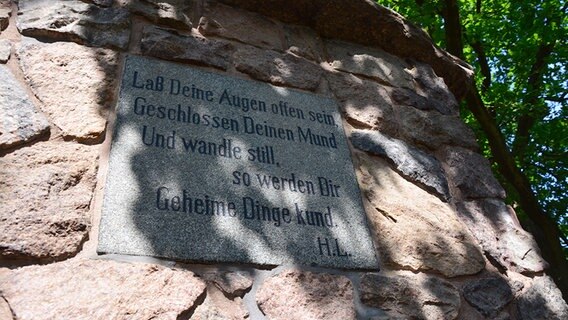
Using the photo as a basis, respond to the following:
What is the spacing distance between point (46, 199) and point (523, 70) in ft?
22.1

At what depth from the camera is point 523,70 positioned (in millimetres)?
6383

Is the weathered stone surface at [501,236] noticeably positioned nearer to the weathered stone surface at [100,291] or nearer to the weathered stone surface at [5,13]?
the weathered stone surface at [100,291]

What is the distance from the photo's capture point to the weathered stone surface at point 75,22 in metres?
1.76

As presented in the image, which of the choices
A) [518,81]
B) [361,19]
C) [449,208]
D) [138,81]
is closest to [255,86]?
[138,81]

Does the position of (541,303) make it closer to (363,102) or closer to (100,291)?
(363,102)

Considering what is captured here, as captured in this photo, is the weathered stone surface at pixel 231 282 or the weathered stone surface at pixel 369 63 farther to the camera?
the weathered stone surface at pixel 369 63

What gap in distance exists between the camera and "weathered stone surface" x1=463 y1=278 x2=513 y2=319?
1.71 metres

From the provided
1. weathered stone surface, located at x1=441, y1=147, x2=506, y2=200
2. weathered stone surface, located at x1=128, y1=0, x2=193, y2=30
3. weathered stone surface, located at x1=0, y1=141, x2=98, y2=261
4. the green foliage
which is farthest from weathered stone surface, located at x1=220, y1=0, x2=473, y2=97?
the green foliage

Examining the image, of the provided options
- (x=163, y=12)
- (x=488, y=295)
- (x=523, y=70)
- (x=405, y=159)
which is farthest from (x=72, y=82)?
(x=523, y=70)

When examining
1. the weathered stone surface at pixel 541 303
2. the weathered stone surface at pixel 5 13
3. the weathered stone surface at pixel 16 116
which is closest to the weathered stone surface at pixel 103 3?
the weathered stone surface at pixel 5 13

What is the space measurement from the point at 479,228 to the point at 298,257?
981 mm

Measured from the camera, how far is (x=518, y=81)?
21.2 ft

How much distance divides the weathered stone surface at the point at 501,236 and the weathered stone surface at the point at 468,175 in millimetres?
51

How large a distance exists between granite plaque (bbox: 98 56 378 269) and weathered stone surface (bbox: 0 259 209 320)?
7cm
